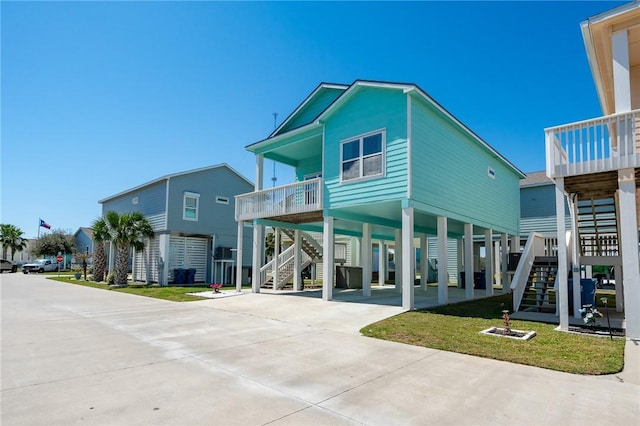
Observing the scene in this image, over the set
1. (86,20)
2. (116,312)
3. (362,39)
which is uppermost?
(362,39)

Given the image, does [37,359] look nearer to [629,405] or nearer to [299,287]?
[629,405]

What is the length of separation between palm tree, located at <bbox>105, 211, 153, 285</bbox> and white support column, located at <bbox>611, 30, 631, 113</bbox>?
74.4 ft

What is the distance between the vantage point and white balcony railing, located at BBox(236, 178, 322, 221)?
1352 centimetres

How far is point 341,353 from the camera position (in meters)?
6.37

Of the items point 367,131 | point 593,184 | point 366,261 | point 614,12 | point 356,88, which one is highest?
point 356,88

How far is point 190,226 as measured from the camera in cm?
2347

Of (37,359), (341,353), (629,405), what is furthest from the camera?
(341,353)

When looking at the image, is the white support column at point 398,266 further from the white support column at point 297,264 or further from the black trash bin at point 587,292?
the black trash bin at point 587,292

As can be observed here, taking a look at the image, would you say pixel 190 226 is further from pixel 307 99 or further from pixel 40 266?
pixel 40 266

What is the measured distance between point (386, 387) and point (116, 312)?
952 centimetres

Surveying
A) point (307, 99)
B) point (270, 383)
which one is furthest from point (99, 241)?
point (270, 383)

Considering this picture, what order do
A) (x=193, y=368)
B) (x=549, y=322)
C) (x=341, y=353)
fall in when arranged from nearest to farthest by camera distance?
(x=193, y=368) < (x=341, y=353) < (x=549, y=322)

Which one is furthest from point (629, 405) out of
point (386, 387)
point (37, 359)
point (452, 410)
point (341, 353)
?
point (37, 359)

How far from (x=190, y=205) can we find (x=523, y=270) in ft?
64.0
